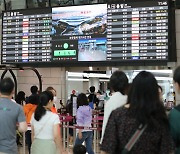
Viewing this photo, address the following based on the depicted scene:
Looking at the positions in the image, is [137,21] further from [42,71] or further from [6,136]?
[6,136]

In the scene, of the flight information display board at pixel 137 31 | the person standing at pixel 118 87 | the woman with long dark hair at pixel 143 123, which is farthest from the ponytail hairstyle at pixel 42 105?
the flight information display board at pixel 137 31

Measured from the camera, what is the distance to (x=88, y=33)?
402 inches

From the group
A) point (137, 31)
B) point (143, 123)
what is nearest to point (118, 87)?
point (143, 123)

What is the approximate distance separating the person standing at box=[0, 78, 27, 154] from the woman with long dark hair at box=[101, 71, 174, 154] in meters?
1.63

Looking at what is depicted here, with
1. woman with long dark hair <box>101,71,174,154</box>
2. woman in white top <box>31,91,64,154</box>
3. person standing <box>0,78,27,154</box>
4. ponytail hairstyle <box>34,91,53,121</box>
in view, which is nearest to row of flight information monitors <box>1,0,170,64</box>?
ponytail hairstyle <box>34,91,53,121</box>

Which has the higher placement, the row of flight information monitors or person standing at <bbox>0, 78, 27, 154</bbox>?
the row of flight information monitors

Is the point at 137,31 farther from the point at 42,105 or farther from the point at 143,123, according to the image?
the point at 143,123

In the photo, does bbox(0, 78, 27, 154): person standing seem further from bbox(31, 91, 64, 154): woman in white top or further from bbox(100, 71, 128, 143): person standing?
bbox(100, 71, 128, 143): person standing

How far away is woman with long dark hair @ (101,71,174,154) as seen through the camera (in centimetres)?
254

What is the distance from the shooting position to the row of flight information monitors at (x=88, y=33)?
946 centimetres

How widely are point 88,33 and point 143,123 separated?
7.81 metres

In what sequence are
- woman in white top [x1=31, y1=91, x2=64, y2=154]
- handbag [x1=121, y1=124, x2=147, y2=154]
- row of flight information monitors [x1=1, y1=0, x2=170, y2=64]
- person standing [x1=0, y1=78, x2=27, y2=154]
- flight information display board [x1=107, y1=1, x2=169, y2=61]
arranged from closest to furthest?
1. handbag [x1=121, y1=124, x2=147, y2=154]
2. person standing [x1=0, y1=78, x2=27, y2=154]
3. woman in white top [x1=31, y1=91, x2=64, y2=154]
4. flight information display board [x1=107, y1=1, x2=169, y2=61]
5. row of flight information monitors [x1=1, y1=0, x2=170, y2=64]

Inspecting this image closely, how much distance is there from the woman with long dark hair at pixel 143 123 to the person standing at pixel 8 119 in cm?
163

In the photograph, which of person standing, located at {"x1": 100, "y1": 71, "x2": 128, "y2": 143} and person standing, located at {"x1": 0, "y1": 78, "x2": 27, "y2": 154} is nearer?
person standing, located at {"x1": 100, "y1": 71, "x2": 128, "y2": 143}
